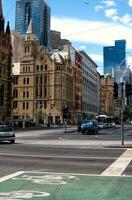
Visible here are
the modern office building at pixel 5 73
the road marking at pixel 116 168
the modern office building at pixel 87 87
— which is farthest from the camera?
the modern office building at pixel 87 87

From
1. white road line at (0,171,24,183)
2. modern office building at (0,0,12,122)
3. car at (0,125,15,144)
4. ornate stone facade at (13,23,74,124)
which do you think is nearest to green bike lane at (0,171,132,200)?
white road line at (0,171,24,183)

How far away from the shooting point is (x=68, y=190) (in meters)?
11.4

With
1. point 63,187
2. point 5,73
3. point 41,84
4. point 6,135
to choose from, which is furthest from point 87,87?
point 63,187

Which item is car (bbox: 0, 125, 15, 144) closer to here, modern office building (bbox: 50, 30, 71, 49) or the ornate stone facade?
the ornate stone facade

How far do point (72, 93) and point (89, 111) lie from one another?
29.3 metres

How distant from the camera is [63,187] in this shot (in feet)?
39.0

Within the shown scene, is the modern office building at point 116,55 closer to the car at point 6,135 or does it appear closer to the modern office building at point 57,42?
the car at point 6,135

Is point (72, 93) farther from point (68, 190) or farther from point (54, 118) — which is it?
point (68, 190)

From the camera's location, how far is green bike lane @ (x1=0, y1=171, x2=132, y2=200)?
10469 mm

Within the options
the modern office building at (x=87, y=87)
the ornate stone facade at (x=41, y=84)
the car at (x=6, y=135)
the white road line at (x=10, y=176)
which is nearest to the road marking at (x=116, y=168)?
the white road line at (x=10, y=176)

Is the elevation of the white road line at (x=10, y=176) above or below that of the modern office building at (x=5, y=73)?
below

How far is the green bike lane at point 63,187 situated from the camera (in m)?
10.5

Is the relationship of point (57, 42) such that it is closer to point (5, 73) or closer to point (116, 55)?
point (5, 73)

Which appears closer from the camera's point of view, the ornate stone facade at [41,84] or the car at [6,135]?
the car at [6,135]
